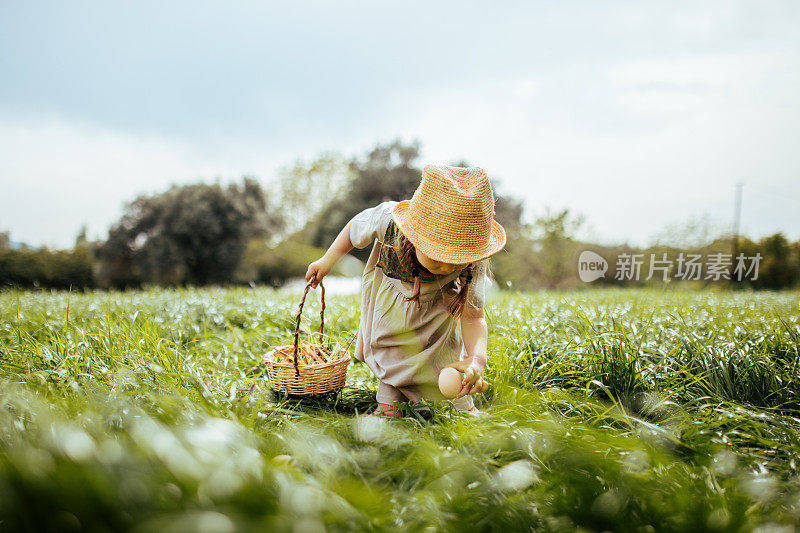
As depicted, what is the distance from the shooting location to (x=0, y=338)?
282 centimetres

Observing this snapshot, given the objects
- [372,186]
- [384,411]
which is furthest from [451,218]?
[372,186]

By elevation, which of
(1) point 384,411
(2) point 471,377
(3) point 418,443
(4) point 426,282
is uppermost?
(4) point 426,282

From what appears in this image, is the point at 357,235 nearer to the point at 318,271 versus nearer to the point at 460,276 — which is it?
the point at 318,271

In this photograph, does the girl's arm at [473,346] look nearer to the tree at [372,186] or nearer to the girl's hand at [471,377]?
the girl's hand at [471,377]

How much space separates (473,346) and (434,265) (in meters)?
0.53

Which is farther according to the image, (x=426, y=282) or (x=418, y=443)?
(x=426, y=282)

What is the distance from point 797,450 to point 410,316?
1.65m

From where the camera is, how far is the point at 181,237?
1759 cm

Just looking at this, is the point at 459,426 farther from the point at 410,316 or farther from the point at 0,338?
the point at 0,338

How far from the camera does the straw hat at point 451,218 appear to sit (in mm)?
1852

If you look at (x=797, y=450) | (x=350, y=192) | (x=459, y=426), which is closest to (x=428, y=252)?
(x=459, y=426)
